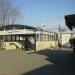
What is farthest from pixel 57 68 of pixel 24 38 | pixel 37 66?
pixel 24 38

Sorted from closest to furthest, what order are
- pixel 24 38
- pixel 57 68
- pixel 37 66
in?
pixel 57 68 → pixel 37 66 → pixel 24 38

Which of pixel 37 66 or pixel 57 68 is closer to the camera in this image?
pixel 57 68

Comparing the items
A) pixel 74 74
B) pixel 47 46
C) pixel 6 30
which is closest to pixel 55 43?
pixel 47 46

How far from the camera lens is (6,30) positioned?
5353cm

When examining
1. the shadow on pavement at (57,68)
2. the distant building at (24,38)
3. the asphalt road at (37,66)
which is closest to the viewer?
the shadow on pavement at (57,68)

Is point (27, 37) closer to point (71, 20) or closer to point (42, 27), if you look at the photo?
point (42, 27)

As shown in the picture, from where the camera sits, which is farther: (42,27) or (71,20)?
(42,27)

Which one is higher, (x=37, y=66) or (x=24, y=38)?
(x=24, y=38)

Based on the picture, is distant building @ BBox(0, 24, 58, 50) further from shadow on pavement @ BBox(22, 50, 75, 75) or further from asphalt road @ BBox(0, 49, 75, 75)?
shadow on pavement @ BBox(22, 50, 75, 75)

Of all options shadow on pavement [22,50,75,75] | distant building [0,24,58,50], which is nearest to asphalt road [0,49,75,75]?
shadow on pavement [22,50,75,75]

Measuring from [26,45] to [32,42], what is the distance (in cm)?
168

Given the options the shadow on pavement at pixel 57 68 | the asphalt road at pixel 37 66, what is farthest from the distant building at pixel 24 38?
the shadow on pavement at pixel 57 68

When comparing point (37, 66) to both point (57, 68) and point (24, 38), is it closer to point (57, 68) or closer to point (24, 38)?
point (57, 68)

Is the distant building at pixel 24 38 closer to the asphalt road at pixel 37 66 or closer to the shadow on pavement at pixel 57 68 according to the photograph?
the asphalt road at pixel 37 66
